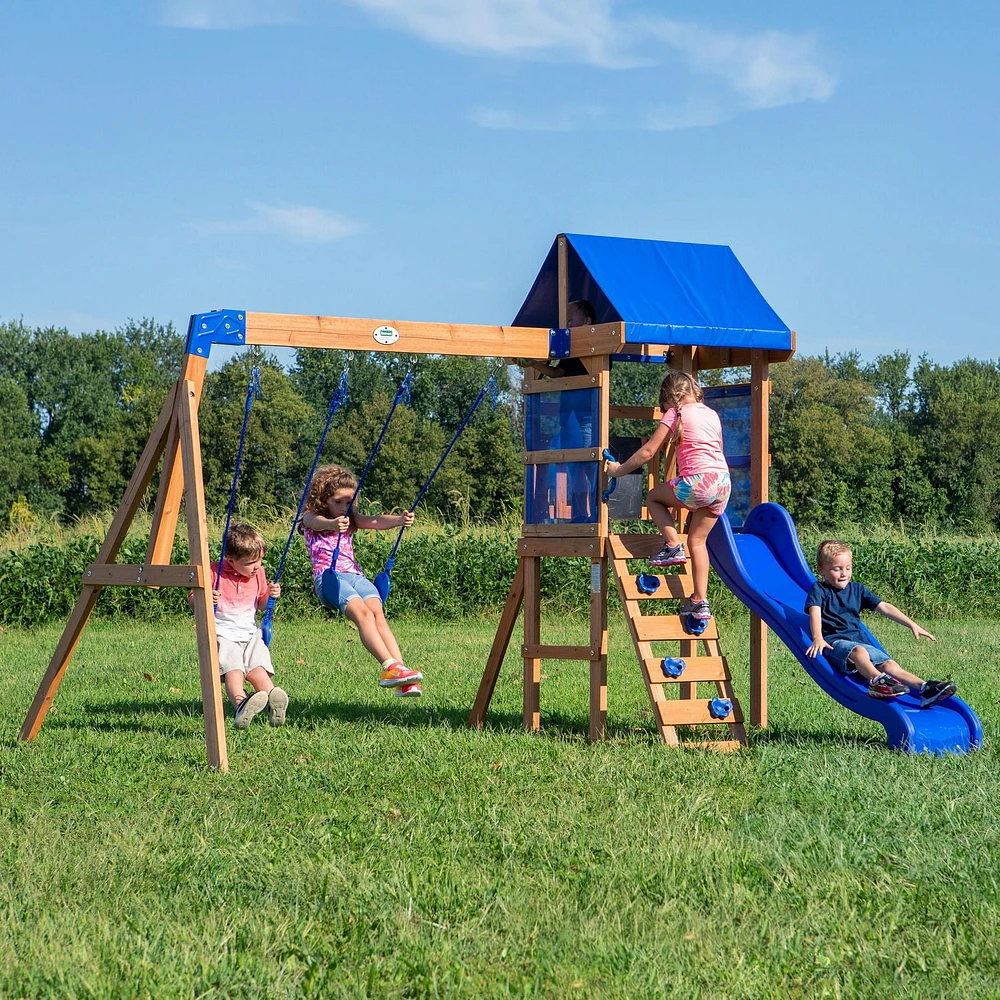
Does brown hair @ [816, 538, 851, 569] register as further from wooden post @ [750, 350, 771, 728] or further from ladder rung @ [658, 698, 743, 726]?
ladder rung @ [658, 698, 743, 726]

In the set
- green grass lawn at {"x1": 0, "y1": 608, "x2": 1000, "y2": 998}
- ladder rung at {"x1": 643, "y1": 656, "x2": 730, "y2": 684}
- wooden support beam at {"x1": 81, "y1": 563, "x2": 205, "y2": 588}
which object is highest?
wooden support beam at {"x1": 81, "y1": 563, "x2": 205, "y2": 588}

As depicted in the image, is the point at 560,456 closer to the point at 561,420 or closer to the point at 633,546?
the point at 561,420

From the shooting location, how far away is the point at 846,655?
749cm

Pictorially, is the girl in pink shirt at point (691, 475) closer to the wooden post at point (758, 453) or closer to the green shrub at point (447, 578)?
the wooden post at point (758, 453)

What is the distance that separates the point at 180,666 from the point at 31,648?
2.86m

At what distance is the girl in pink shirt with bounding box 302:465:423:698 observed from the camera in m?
8.30

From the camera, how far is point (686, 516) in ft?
29.5

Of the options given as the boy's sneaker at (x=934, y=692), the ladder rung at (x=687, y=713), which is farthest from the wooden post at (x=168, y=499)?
the boy's sneaker at (x=934, y=692)

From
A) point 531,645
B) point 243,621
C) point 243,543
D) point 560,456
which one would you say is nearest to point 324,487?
point 243,543

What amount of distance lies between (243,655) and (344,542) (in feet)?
3.49

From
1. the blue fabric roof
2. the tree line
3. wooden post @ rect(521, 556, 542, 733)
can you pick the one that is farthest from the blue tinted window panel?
the tree line

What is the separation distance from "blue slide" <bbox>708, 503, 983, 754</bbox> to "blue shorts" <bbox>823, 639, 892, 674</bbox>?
5 centimetres

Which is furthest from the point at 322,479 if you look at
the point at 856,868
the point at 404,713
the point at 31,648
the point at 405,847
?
the point at 31,648

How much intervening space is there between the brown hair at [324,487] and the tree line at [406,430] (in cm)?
1718
